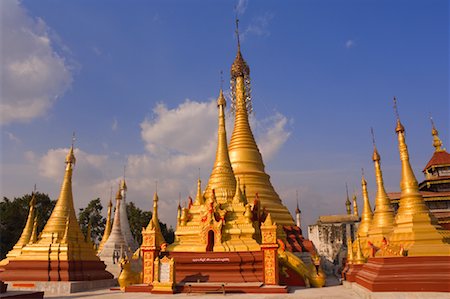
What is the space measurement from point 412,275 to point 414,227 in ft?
7.17

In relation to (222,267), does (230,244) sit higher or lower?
higher

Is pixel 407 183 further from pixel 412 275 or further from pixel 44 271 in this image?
pixel 44 271

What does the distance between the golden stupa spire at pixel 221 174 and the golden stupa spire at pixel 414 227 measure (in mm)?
11874

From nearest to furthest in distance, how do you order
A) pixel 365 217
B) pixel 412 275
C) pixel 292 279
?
pixel 412 275 < pixel 292 279 < pixel 365 217

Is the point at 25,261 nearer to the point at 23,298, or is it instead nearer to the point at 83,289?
the point at 83,289

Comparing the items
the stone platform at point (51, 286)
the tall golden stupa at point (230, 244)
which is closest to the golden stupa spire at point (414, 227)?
the tall golden stupa at point (230, 244)

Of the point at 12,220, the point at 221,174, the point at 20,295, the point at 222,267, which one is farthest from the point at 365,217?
the point at 12,220

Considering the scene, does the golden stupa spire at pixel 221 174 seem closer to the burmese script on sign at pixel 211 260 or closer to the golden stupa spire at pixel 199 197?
the golden stupa spire at pixel 199 197

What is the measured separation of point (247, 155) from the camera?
1180 inches

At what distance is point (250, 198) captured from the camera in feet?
89.8

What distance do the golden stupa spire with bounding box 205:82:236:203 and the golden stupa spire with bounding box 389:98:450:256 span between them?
1187 cm

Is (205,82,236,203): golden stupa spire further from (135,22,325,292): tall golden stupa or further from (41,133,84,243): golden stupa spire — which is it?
(41,133,84,243): golden stupa spire

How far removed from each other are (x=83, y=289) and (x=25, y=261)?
393cm

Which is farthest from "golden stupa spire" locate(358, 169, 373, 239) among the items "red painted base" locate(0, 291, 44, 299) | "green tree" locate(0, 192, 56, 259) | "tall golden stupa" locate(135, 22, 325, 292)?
"green tree" locate(0, 192, 56, 259)
